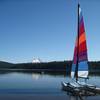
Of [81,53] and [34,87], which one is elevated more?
[81,53]

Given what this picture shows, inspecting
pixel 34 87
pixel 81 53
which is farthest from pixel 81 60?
pixel 34 87

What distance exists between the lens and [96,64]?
162500mm

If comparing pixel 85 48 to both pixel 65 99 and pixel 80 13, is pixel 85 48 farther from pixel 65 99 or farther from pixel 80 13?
pixel 65 99

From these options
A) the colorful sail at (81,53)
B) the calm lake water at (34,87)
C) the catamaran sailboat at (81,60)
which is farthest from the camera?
the calm lake water at (34,87)

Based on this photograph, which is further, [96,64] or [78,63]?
[96,64]

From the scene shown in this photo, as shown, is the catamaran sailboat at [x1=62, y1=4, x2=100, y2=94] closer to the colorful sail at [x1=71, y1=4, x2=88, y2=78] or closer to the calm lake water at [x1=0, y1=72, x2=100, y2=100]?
the colorful sail at [x1=71, y1=4, x2=88, y2=78]

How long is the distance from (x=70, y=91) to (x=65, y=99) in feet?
16.5

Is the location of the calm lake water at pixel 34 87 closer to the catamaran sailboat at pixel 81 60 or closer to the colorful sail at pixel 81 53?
the catamaran sailboat at pixel 81 60

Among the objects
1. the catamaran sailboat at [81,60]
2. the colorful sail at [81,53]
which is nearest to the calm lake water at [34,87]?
the catamaran sailboat at [81,60]

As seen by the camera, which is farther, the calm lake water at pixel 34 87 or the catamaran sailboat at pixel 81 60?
the calm lake water at pixel 34 87

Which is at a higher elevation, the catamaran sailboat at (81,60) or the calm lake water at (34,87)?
the catamaran sailboat at (81,60)

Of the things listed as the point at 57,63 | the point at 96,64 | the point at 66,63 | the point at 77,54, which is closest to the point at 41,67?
the point at 57,63

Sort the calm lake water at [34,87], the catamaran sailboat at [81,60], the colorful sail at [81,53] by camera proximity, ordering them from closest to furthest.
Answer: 1. the catamaran sailboat at [81,60]
2. the colorful sail at [81,53]
3. the calm lake water at [34,87]

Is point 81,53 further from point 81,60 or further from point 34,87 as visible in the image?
point 34,87
